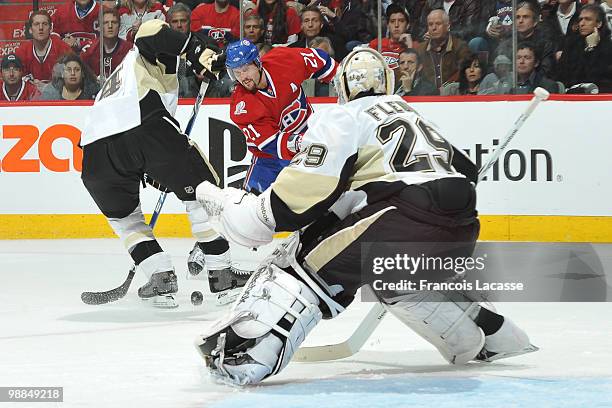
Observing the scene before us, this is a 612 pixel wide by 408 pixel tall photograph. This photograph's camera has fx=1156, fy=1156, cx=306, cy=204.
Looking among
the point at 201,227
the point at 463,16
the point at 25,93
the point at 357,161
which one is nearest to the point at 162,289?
the point at 201,227

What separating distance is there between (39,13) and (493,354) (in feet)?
16.5

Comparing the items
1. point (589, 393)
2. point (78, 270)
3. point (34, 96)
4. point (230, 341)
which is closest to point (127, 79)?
point (78, 270)

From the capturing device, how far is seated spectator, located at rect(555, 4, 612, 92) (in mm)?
6602

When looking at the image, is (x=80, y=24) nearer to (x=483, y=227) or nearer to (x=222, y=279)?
(x=483, y=227)

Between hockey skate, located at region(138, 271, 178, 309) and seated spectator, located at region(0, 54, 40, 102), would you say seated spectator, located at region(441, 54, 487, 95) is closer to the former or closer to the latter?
seated spectator, located at region(0, 54, 40, 102)

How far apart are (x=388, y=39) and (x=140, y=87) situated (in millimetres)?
2693

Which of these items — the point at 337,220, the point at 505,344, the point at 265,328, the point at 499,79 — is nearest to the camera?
the point at 265,328

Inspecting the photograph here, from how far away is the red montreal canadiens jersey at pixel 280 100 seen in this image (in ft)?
16.8

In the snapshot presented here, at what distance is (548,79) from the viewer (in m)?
6.66

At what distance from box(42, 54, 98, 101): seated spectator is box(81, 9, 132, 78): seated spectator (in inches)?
2.1

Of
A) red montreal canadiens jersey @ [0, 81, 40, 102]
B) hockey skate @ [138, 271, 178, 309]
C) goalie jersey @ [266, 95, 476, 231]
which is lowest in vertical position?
hockey skate @ [138, 271, 178, 309]

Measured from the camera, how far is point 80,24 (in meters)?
7.21

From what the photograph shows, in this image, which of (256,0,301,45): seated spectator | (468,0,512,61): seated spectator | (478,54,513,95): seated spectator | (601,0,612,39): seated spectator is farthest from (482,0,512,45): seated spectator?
(256,0,301,45): seated spectator

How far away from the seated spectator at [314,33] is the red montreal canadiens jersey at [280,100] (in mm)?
1717
